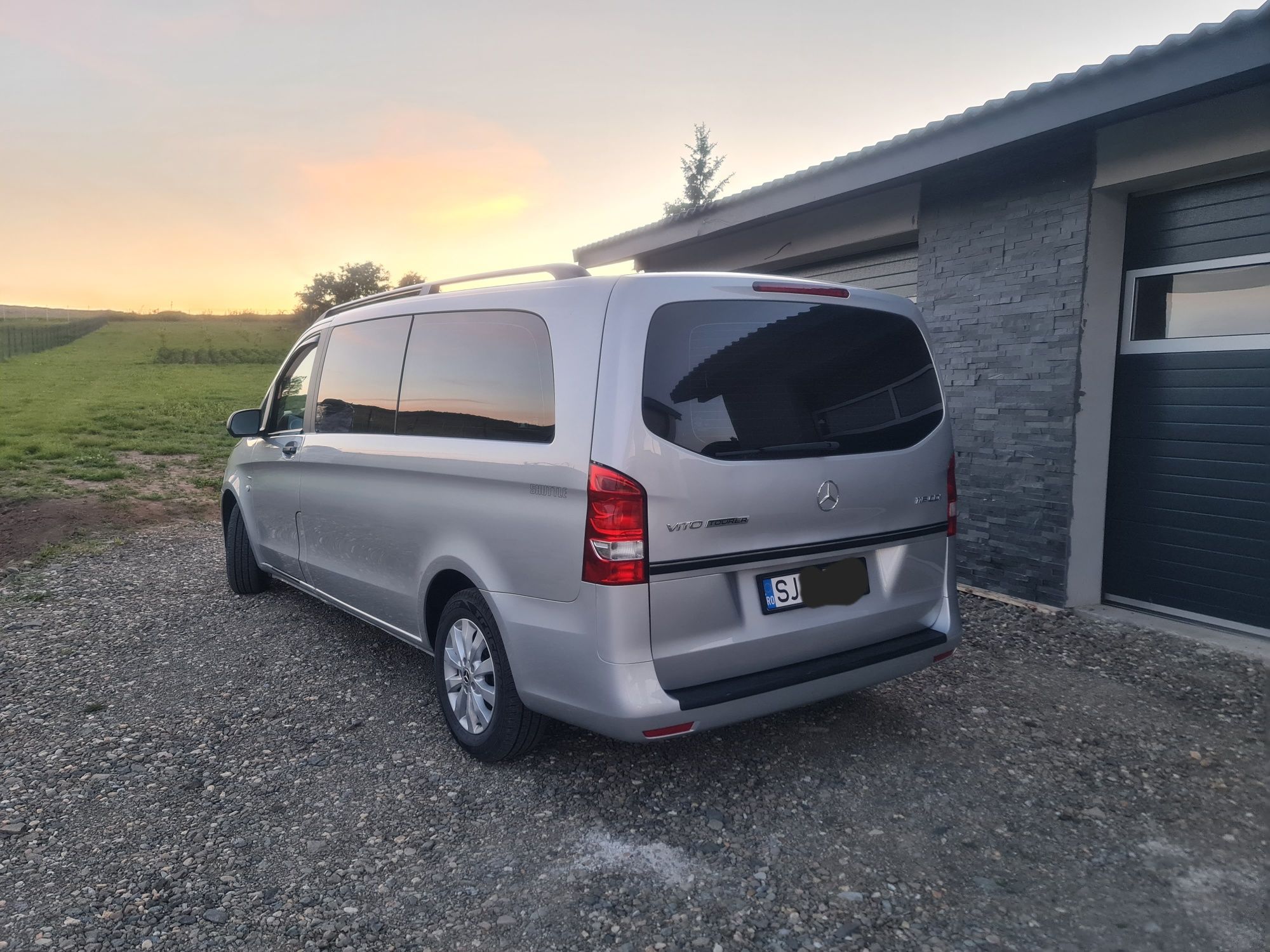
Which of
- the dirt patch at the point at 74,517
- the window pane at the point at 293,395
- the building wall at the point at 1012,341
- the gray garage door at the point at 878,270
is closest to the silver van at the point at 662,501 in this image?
the window pane at the point at 293,395

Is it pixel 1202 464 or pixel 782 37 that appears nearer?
pixel 1202 464

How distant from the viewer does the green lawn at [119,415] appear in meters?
10.7

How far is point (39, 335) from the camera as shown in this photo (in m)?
40.1

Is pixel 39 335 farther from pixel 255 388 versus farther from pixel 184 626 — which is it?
pixel 184 626

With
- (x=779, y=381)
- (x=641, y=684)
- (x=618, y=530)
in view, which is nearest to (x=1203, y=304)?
(x=779, y=381)

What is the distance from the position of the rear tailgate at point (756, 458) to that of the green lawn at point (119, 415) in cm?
953

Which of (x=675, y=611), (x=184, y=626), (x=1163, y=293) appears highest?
(x=1163, y=293)

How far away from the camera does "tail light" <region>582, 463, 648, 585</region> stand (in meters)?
2.62

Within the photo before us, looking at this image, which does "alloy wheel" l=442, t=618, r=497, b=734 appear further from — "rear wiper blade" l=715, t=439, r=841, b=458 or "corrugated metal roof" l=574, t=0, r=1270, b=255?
"corrugated metal roof" l=574, t=0, r=1270, b=255

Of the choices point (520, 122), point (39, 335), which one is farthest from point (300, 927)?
point (39, 335)

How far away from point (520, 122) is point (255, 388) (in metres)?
20.4

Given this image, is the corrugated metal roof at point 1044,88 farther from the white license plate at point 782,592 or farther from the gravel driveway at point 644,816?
the white license plate at point 782,592

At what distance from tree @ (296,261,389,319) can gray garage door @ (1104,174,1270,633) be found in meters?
64.3

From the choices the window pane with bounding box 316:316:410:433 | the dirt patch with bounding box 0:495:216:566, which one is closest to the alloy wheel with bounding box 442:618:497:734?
the window pane with bounding box 316:316:410:433
